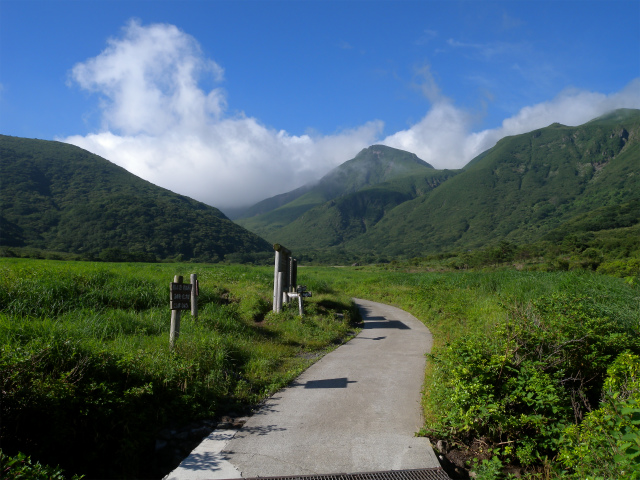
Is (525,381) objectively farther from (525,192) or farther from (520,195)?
(525,192)

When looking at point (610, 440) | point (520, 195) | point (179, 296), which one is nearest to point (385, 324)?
point (179, 296)

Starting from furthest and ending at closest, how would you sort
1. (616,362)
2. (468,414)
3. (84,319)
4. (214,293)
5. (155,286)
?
1. (214,293)
2. (155,286)
3. (84,319)
4. (616,362)
5. (468,414)

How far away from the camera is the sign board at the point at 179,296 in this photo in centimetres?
691

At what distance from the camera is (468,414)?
4.71 m

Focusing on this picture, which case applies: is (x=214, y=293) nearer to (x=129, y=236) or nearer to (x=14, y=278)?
(x=14, y=278)

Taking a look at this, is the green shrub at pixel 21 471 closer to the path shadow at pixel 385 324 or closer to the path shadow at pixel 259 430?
the path shadow at pixel 259 430

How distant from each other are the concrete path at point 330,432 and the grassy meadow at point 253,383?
0.37m

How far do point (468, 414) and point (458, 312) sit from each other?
28.3ft

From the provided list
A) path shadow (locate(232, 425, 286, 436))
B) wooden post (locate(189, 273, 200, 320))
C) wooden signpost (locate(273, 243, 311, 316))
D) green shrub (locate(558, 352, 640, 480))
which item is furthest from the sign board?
green shrub (locate(558, 352, 640, 480))

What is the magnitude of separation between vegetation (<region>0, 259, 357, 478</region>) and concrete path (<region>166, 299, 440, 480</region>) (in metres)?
0.57

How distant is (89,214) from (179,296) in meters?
89.2

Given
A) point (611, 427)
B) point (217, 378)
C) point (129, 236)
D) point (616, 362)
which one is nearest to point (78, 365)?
point (217, 378)

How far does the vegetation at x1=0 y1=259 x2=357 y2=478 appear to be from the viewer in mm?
4133

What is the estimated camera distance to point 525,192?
154 metres
